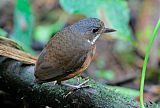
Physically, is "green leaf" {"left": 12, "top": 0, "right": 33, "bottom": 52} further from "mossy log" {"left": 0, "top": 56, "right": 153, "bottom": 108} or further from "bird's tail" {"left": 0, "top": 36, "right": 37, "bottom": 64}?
"mossy log" {"left": 0, "top": 56, "right": 153, "bottom": 108}

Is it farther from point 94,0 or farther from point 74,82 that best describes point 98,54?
point 74,82

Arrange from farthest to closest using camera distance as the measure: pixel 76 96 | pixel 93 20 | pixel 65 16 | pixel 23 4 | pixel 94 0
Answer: pixel 65 16 < pixel 23 4 < pixel 94 0 < pixel 93 20 < pixel 76 96


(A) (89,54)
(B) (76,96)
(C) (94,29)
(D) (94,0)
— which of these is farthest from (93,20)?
(D) (94,0)

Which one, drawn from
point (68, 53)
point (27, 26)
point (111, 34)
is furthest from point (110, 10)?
point (68, 53)

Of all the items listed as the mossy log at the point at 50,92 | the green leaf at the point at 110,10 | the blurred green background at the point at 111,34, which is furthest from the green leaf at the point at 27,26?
the mossy log at the point at 50,92

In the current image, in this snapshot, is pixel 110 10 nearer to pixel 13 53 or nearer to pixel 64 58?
pixel 13 53

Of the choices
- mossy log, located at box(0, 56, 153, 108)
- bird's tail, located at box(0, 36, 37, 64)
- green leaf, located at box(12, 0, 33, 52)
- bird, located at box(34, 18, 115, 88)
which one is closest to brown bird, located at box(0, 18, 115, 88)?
bird, located at box(34, 18, 115, 88)
